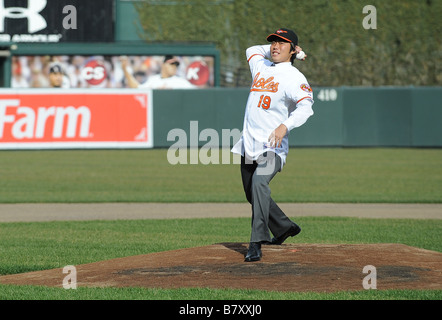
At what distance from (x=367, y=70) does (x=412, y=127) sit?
13.5m

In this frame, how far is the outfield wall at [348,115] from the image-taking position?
88.5 feet

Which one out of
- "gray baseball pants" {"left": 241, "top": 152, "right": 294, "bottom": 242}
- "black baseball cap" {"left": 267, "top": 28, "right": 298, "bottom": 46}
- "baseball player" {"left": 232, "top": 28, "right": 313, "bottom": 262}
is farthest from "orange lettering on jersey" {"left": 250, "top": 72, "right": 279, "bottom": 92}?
"gray baseball pants" {"left": 241, "top": 152, "right": 294, "bottom": 242}

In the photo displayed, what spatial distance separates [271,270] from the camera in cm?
683

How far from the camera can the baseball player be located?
7.14 metres

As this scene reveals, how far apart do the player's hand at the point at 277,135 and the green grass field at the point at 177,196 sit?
4.53ft

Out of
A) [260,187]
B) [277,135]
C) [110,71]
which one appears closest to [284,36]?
[277,135]

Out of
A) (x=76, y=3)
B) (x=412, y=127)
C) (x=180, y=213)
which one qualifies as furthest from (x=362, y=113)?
(x=180, y=213)

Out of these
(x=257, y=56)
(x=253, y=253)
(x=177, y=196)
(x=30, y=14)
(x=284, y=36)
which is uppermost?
(x=30, y=14)

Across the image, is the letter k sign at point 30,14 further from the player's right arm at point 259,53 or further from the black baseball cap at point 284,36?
the black baseball cap at point 284,36

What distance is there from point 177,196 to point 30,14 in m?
18.0

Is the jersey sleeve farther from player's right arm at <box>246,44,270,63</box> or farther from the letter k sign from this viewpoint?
the letter k sign

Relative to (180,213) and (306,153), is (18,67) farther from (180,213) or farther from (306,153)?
(180,213)

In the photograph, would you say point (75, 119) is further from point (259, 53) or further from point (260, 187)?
point (260, 187)

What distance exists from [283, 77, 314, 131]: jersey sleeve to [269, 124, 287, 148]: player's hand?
49 mm
